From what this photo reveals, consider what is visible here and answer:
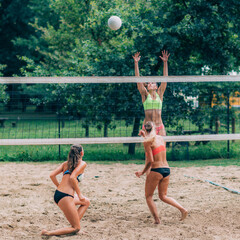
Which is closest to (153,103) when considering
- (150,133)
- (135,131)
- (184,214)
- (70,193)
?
(150,133)

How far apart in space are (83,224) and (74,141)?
1.59 m

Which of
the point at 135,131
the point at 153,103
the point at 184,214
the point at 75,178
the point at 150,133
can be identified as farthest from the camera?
the point at 135,131

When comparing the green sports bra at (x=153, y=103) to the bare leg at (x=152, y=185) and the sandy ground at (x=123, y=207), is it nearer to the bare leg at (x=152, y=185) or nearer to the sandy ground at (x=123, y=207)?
the bare leg at (x=152, y=185)

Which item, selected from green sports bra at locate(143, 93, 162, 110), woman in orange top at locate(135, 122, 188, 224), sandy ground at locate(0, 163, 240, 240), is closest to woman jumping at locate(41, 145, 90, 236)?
sandy ground at locate(0, 163, 240, 240)

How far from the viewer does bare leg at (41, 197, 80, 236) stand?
4.15m

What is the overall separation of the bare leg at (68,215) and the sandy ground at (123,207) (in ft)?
0.29

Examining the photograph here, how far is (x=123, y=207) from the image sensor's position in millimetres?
5492

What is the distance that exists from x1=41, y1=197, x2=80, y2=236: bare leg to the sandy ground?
0.09m

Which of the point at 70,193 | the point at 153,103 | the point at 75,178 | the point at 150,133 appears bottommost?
the point at 70,193

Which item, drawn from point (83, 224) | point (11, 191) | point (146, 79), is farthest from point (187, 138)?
point (11, 191)

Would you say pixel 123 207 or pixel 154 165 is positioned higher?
pixel 154 165

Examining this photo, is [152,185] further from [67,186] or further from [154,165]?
[67,186]

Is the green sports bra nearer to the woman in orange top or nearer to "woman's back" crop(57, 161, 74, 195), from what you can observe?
the woman in orange top

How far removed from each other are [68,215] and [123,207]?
1.48 metres
